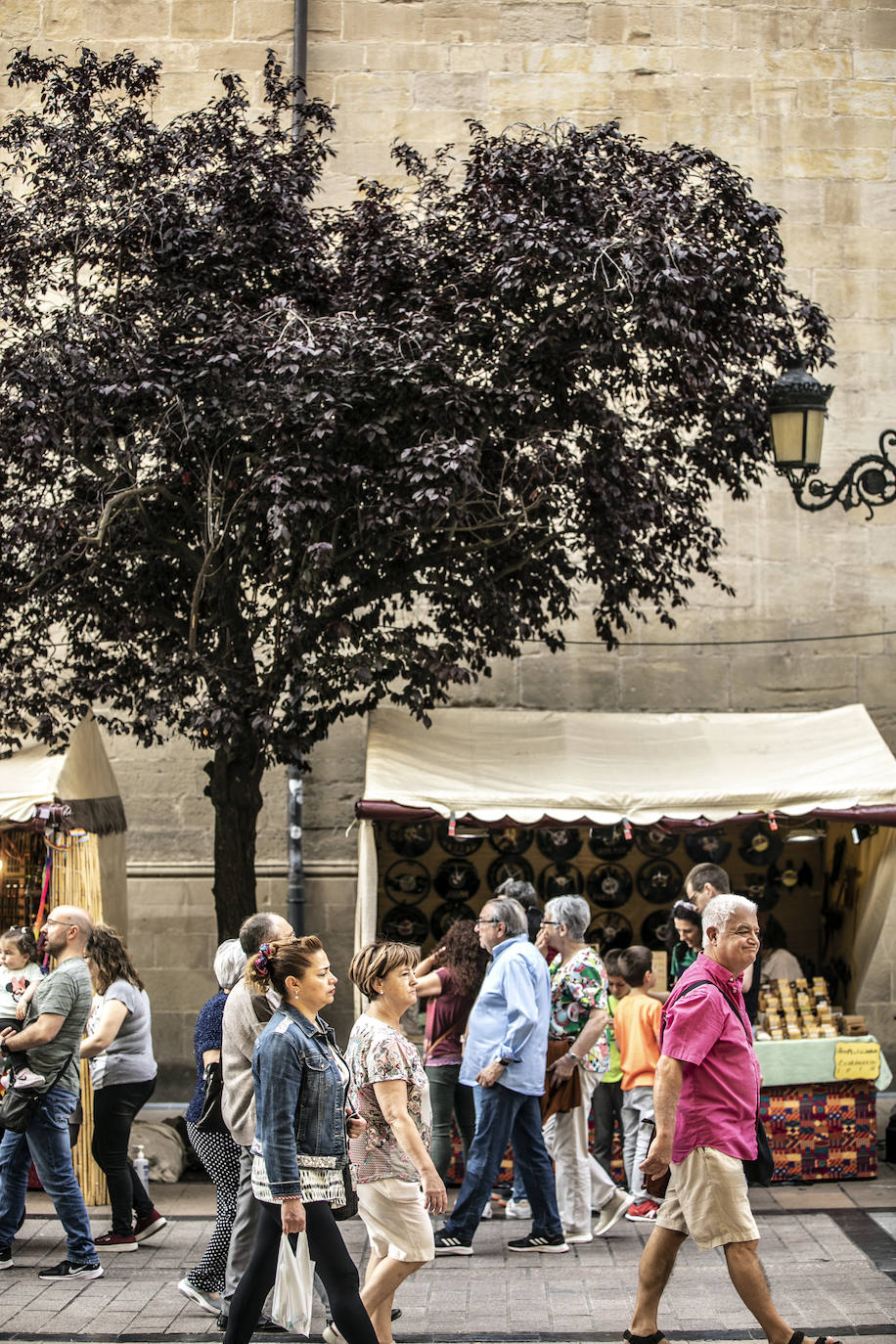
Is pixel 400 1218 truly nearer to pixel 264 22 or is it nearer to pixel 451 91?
pixel 451 91

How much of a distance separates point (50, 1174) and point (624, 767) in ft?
15.7

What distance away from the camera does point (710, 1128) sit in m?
5.57

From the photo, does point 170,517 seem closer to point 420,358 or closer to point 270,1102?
point 420,358

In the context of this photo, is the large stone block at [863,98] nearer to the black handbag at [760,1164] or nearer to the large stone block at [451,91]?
the large stone block at [451,91]

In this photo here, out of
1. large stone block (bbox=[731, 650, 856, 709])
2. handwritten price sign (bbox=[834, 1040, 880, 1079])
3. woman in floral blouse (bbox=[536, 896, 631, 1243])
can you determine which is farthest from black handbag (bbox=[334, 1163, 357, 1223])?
large stone block (bbox=[731, 650, 856, 709])

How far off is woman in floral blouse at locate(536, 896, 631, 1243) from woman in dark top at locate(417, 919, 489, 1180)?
42 cm

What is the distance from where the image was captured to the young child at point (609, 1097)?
8578 millimetres

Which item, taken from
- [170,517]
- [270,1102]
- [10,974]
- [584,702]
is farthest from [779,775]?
[270,1102]

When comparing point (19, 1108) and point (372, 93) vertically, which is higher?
point (372, 93)

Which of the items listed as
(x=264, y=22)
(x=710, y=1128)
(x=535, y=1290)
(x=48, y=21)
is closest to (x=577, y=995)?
(x=535, y=1290)

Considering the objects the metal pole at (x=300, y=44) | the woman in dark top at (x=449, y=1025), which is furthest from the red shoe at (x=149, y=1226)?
the metal pole at (x=300, y=44)

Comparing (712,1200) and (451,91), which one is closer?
(712,1200)

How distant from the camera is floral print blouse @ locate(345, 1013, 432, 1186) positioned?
552cm

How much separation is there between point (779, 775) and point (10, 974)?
509 cm
